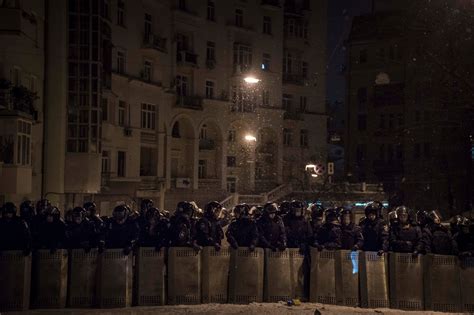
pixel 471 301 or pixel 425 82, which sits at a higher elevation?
pixel 425 82

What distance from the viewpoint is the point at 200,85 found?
46.6m

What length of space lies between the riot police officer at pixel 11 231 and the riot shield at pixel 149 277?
215cm

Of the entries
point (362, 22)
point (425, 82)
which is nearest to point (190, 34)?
point (362, 22)

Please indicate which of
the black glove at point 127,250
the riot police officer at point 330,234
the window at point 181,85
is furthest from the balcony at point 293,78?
the black glove at point 127,250

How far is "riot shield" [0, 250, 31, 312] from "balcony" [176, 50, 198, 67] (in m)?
33.9

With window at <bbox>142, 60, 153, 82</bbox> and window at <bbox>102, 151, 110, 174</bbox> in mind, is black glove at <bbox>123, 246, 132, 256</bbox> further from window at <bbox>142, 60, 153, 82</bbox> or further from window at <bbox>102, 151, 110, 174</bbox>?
window at <bbox>142, 60, 153, 82</bbox>

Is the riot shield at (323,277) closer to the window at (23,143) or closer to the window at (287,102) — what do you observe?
the window at (23,143)

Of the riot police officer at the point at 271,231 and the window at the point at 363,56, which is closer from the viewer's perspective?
the riot police officer at the point at 271,231

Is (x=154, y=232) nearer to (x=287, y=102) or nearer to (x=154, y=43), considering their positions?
(x=154, y=43)

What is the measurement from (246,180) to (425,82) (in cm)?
3018

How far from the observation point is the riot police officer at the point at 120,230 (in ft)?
40.3

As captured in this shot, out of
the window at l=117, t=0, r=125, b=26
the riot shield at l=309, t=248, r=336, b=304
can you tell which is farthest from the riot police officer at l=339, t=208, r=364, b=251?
the window at l=117, t=0, r=125, b=26

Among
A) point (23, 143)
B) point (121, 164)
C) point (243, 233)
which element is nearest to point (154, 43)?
point (121, 164)

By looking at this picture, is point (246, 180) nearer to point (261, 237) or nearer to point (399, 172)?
point (399, 172)
